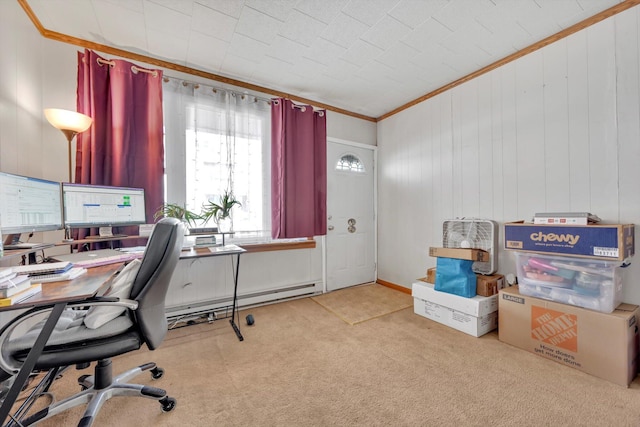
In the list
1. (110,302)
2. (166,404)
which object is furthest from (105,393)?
(110,302)

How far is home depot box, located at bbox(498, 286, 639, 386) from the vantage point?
63.6 inches

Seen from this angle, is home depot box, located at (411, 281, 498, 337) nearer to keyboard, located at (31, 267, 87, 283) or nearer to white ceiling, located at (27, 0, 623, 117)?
white ceiling, located at (27, 0, 623, 117)

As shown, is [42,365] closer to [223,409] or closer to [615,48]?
[223,409]

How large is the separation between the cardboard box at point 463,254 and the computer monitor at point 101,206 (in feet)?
8.99

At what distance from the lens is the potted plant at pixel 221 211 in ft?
8.24

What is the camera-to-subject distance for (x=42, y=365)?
3.44 ft

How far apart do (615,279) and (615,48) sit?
171 centimetres

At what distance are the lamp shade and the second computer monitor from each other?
0.43 meters

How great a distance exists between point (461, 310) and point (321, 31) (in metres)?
2.74

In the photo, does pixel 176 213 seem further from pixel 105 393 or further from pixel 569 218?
pixel 569 218

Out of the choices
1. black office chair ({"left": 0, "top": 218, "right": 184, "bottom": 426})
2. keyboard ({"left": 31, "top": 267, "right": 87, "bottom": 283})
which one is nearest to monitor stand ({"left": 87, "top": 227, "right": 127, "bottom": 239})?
black office chair ({"left": 0, "top": 218, "right": 184, "bottom": 426})

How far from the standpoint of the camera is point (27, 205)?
1451 mm

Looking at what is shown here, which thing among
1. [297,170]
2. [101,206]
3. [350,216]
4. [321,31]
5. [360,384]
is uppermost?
[321,31]

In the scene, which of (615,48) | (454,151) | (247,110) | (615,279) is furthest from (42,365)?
(615,48)
